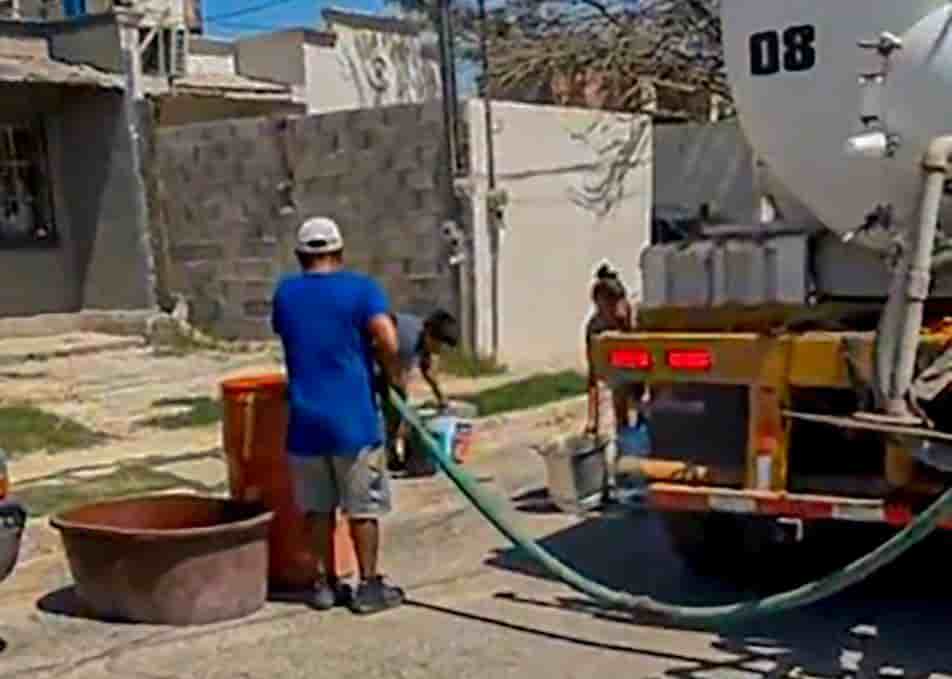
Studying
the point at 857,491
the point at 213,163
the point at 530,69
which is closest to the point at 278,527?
the point at 857,491

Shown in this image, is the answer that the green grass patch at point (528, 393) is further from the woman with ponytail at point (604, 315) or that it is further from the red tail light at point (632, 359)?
the red tail light at point (632, 359)

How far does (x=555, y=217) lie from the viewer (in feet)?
51.8

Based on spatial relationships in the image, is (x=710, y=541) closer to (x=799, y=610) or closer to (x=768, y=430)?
(x=799, y=610)

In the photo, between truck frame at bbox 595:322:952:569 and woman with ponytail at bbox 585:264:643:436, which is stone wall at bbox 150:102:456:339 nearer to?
woman with ponytail at bbox 585:264:643:436

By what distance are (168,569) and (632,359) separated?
6.81ft

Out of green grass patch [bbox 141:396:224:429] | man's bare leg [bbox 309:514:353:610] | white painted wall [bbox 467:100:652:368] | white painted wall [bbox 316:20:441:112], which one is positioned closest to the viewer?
man's bare leg [bbox 309:514:353:610]

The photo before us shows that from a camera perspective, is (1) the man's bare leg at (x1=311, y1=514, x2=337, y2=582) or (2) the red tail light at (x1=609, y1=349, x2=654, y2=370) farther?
(1) the man's bare leg at (x1=311, y1=514, x2=337, y2=582)

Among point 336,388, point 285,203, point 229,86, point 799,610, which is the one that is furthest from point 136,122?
point 799,610

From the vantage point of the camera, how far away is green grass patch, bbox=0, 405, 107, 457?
10.5 metres

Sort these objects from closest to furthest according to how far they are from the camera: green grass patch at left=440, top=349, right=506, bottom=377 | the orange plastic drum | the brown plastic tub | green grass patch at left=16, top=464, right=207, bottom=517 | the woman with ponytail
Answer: the brown plastic tub, the orange plastic drum, the woman with ponytail, green grass patch at left=16, top=464, right=207, bottom=517, green grass patch at left=440, top=349, right=506, bottom=377

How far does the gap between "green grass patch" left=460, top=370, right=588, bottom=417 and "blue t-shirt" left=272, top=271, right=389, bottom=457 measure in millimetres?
5564

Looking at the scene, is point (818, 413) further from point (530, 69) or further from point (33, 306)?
point (530, 69)

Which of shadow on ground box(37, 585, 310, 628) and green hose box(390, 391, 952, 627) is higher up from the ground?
green hose box(390, 391, 952, 627)

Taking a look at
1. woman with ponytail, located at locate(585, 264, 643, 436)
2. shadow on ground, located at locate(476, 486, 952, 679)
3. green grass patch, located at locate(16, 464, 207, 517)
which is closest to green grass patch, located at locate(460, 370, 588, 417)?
woman with ponytail, located at locate(585, 264, 643, 436)
